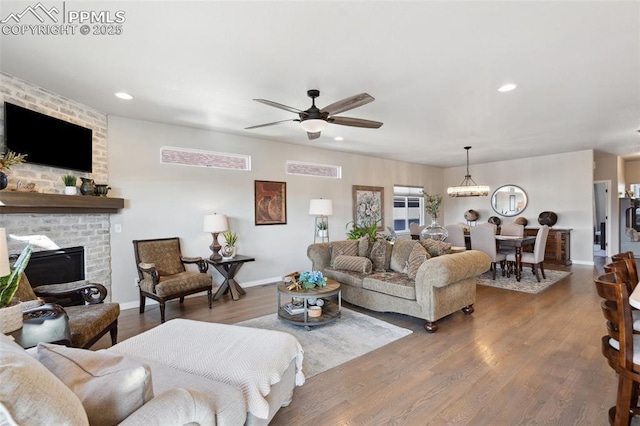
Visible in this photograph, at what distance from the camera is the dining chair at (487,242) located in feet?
18.3

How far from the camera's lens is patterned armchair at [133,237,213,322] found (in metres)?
3.74

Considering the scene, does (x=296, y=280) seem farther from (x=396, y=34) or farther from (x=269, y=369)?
(x=396, y=34)

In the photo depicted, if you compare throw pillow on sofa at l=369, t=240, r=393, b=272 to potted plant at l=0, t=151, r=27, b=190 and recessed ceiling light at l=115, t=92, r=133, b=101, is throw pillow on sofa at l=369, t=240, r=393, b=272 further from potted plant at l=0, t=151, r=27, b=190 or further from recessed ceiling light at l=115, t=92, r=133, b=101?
potted plant at l=0, t=151, r=27, b=190

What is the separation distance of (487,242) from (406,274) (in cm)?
258

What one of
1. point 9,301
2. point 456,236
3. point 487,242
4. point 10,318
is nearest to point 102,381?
point 10,318

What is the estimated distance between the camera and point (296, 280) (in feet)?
11.9

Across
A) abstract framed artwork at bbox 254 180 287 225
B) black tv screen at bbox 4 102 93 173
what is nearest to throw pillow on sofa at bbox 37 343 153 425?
black tv screen at bbox 4 102 93 173

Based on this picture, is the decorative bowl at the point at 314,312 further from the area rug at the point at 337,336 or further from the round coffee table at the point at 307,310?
the area rug at the point at 337,336

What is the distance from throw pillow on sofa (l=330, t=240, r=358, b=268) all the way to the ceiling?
6.02 ft

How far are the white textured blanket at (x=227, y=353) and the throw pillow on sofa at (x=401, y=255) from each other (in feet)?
7.98

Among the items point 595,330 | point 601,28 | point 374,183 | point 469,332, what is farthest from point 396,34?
point 374,183

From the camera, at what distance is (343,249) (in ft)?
15.0

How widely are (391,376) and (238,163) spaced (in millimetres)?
4065

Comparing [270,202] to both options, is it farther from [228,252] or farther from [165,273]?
[165,273]
